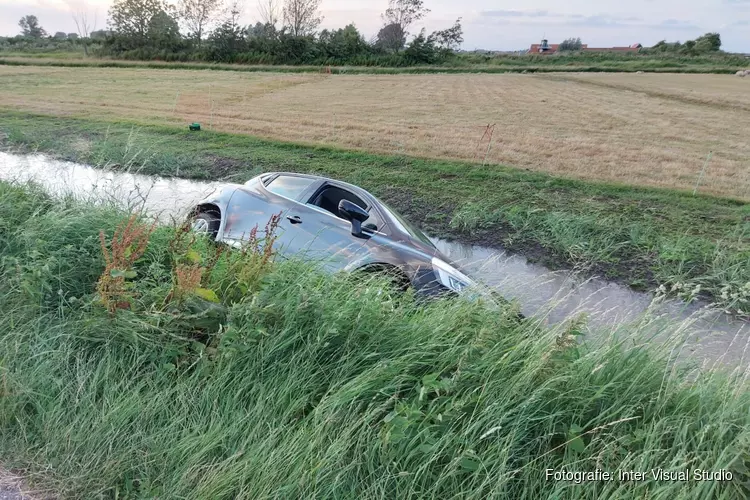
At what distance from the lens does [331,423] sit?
2131mm

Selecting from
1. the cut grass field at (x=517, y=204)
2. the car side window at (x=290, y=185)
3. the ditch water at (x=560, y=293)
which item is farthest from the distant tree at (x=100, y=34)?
the car side window at (x=290, y=185)

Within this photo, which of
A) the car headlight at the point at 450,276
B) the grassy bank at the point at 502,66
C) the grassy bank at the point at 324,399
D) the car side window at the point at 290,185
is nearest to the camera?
the grassy bank at the point at 324,399

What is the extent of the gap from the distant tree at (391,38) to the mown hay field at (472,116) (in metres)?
33.6

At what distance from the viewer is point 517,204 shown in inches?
411

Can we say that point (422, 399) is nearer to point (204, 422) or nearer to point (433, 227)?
point (204, 422)

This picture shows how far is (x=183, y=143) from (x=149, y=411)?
14.4 m

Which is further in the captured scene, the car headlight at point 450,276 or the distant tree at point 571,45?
the distant tree at point 571,45

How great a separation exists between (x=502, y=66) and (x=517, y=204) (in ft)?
196

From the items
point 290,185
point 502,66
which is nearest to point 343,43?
point 502,66

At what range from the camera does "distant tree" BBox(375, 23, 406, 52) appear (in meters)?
68.8

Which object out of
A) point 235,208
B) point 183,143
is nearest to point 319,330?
point 235,208

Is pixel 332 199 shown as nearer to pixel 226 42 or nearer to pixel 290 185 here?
pixel 290 185

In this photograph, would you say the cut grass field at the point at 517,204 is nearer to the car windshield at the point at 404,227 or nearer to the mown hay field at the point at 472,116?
the mown hay field at the point at 472,116

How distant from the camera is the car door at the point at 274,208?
5223 millimetres
